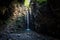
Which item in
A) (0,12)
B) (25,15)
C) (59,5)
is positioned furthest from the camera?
(25,15)

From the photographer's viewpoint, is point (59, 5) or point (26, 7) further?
point (26, 7)

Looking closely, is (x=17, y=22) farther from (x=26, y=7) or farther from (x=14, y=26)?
(x=26, y=7)

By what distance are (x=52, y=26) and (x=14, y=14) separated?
5.00 metres

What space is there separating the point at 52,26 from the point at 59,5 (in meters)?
1.05

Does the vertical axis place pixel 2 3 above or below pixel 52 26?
above

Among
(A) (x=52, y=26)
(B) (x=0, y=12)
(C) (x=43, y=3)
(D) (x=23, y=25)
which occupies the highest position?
(C) (x=43, y=3)

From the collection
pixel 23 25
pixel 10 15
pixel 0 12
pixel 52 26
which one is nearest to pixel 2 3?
pixel 0 12

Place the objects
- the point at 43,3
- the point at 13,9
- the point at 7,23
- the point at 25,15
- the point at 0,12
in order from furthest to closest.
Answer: the point at 25,15, the point at 13,9, the point at 7,23, the point at 0,12, the point at 43,3

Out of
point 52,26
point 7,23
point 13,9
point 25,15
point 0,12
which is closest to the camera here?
point 52,26

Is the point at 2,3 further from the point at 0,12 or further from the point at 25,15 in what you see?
the point at 25,15

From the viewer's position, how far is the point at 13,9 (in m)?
9.42

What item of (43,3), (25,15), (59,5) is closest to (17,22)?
(25,15)

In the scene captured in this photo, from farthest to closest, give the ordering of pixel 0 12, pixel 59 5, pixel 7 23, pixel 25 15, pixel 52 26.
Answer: pixel 25 15, pixel 7 23, pixel 0 12, pixel 52 26, pixel 59 5

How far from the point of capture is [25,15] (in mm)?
10516
